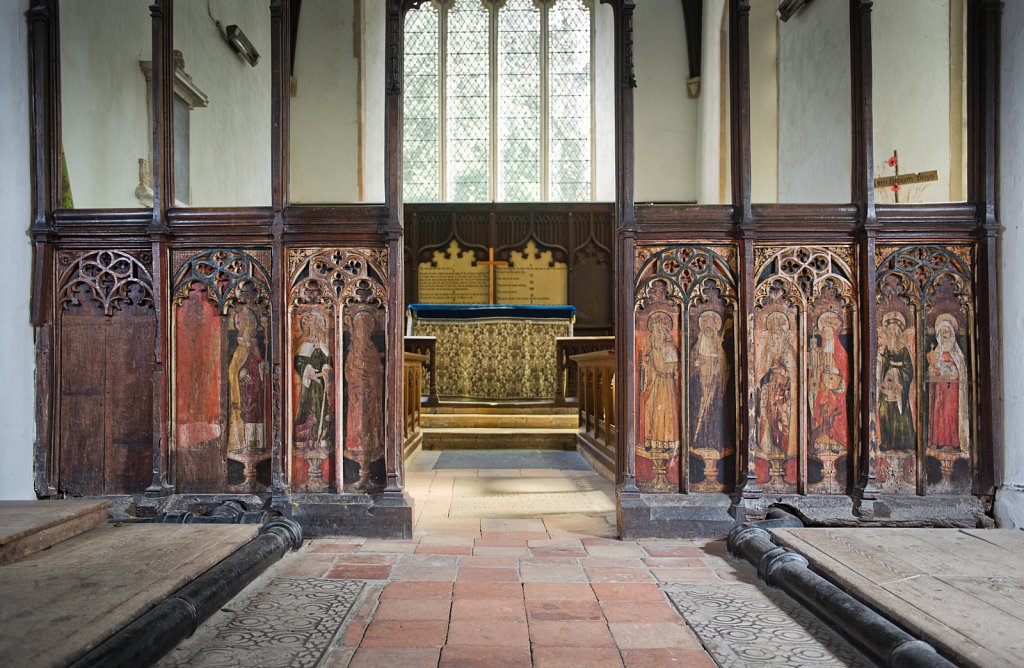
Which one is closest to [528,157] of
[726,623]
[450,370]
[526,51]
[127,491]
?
[526,51]

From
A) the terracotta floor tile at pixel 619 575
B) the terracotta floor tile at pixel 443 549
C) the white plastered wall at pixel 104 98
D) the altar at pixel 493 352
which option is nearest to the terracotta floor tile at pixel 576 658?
the terracotta floor tile at pixel 619 575

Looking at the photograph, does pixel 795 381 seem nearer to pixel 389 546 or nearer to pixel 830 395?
pixel 830 395

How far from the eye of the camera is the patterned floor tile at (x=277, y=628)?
2.29 meters

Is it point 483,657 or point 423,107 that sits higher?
A: point 423,107

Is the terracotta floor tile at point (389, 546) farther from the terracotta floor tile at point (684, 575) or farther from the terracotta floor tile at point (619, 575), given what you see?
the terracotta floor tile at point (684, 575)

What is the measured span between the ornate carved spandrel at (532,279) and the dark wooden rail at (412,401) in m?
3.66

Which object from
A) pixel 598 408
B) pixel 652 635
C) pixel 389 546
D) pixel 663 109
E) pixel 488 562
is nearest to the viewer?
pixel 652 635

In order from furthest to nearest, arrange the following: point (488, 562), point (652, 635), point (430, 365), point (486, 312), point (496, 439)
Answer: point (486, 312)
point (430, 365)
point (496, 439)
point (488, 562)
point (652, 635)

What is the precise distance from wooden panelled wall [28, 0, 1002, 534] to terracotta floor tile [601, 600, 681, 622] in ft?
3.61

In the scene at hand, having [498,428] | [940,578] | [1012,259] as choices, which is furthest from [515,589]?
[498,428]

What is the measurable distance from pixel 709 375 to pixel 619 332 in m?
0.55

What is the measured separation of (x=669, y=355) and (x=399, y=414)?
5.05 ft

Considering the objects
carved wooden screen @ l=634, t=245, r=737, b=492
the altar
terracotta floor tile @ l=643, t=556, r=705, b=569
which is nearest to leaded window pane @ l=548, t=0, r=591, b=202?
the altar

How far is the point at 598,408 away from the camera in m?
6.55
